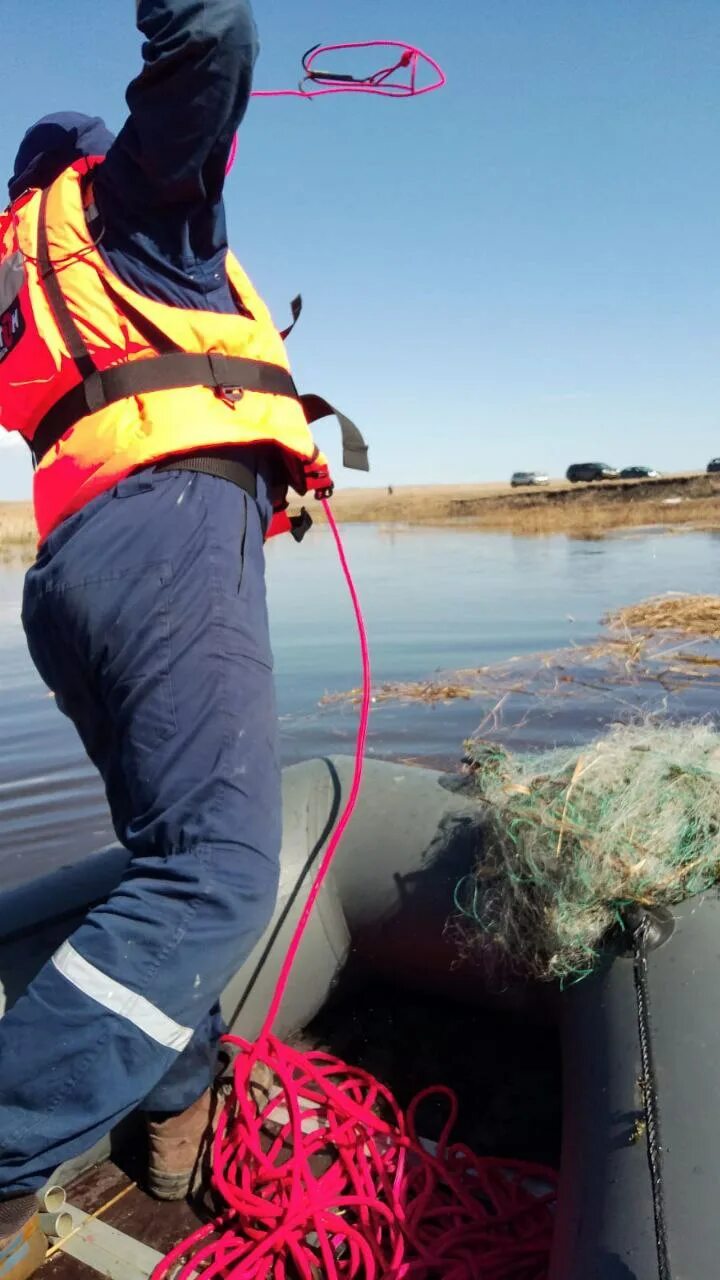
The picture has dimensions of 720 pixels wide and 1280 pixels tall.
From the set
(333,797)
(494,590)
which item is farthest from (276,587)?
(333,797)

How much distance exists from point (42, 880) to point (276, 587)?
45.4 ft

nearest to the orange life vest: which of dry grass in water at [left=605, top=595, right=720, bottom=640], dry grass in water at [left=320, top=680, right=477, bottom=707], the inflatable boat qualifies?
the inflatable boat

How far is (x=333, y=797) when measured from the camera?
8.74 feet

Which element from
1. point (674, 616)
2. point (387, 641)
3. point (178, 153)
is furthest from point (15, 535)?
point (178, 153)

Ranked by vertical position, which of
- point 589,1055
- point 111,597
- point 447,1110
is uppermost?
point 111,597

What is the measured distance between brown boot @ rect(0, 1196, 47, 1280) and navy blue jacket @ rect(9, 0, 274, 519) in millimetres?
1401

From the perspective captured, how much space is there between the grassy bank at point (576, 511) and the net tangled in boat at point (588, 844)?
25770 millimetres

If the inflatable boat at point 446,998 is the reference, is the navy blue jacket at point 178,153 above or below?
above

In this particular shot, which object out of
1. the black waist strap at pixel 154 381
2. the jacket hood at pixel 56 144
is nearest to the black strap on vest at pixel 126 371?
the black waist strap at pixel 154 381

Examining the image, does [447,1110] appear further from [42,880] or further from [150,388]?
[150,388]

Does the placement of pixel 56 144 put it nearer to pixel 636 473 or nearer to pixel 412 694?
pixel 412 694

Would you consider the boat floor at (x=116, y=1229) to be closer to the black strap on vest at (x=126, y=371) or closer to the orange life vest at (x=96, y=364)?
the orange life vest at (x=96, y=364)

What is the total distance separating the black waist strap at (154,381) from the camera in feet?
6.27

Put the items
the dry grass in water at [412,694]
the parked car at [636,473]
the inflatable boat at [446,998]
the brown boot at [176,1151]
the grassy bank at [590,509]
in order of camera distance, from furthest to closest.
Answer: the parked car at [636,473] < the grassy bank at [590,509] < the dry grass in water at [412,694] < the brown boot at [176,1151] < the inflatable boat at [446,998]
